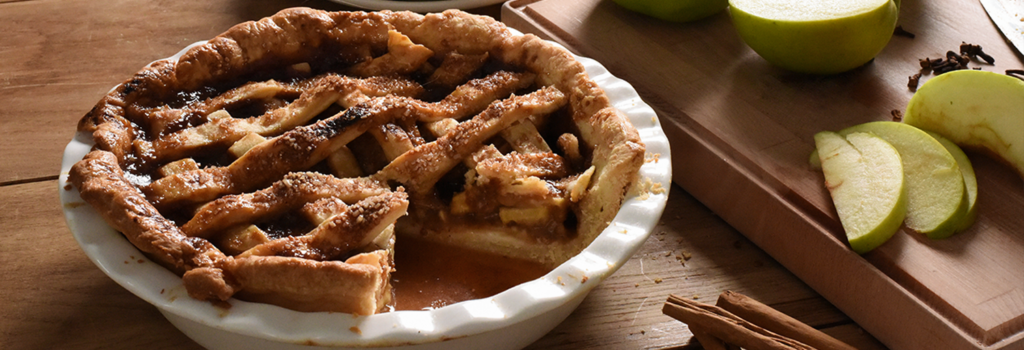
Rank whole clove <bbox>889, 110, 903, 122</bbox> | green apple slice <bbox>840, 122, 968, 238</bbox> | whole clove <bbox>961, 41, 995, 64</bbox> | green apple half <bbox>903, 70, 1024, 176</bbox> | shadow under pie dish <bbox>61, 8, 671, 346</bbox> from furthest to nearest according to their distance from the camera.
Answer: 1. whole clove <bbox>961, 41, 995, 64</bbox>
2. whole clove <bbox>889, 110, 903, 122</bbox>
3. green apple half <bbox>903, 70, 1024, 176</bbox>
4. green apple slice <bbox>840, 122, 968, 238</bbox>
5. shadow under pie dish <bbox>61, 8, 671, 346</bbox>

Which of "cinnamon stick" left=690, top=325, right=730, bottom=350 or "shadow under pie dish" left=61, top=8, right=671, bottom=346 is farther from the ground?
"shadow under pie dish" left=61, top=8, right=671, bottom=346

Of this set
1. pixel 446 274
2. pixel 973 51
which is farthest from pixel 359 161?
pixel 973 51

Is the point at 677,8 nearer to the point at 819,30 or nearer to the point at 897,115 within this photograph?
the point at 819,30

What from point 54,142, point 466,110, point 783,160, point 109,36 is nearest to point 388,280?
point 466,110

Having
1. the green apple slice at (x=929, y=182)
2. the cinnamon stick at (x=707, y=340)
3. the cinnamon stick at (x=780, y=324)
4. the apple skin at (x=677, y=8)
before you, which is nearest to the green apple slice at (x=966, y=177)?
the green apple slice at (x=929, y=182)

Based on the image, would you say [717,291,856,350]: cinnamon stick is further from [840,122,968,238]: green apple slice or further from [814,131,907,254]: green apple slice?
[840,122,968,238]: green apple slice

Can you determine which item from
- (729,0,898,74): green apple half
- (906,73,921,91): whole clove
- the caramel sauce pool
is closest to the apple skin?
(729,0,898,74): green apple half
